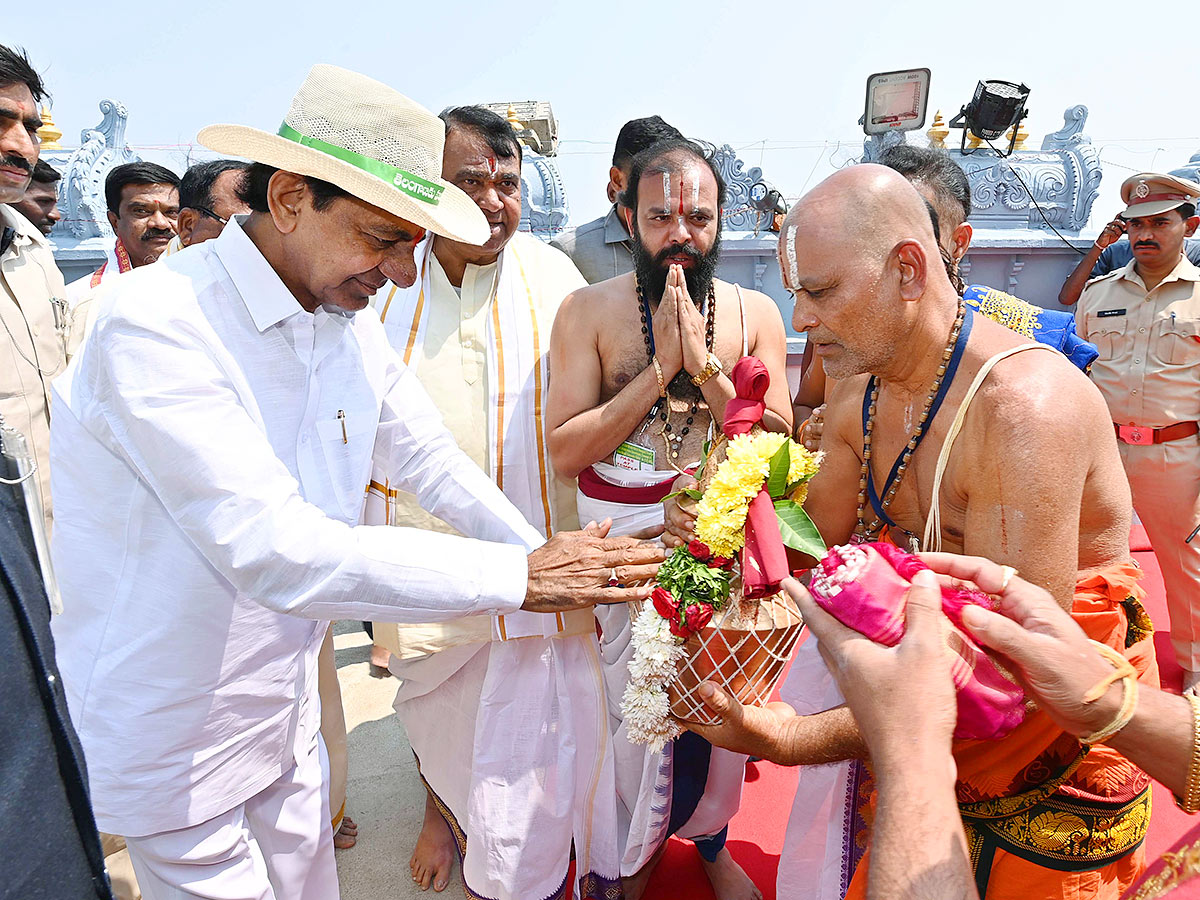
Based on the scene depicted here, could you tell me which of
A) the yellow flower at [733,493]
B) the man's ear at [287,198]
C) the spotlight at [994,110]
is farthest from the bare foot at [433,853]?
the spotlight at [994,110]

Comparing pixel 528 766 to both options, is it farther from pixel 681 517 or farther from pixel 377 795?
pixel 681 517

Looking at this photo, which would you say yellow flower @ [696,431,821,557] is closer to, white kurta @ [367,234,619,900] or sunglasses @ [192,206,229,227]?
white kurta @ [367,234,619,900]

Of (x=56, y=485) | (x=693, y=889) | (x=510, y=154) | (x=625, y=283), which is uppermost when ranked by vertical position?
(x=510, y=154)

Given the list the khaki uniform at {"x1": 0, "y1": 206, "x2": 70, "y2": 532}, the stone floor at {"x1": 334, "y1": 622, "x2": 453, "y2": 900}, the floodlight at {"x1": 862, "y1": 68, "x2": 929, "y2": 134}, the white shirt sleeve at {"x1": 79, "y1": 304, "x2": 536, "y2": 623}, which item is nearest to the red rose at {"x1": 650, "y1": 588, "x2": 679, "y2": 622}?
the white shirt sleeve at {"x1": 79, "y1": 304, "x2": 536, "y2": 623}

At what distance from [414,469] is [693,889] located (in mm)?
1921

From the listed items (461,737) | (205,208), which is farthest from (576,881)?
(205,208)

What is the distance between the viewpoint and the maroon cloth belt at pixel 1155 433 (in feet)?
15.8

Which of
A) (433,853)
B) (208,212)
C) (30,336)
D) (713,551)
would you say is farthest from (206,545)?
(208,212)

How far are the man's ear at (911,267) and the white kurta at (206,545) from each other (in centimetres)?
113

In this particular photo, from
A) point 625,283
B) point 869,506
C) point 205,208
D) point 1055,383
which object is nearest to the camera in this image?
point 1055,383

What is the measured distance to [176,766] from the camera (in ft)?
6.18

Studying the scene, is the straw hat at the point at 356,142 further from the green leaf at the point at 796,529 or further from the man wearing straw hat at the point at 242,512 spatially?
the green leaf at the point at 796,529

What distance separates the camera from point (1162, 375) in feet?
16.2

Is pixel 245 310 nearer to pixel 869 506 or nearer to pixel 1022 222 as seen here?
pixel 869 506
